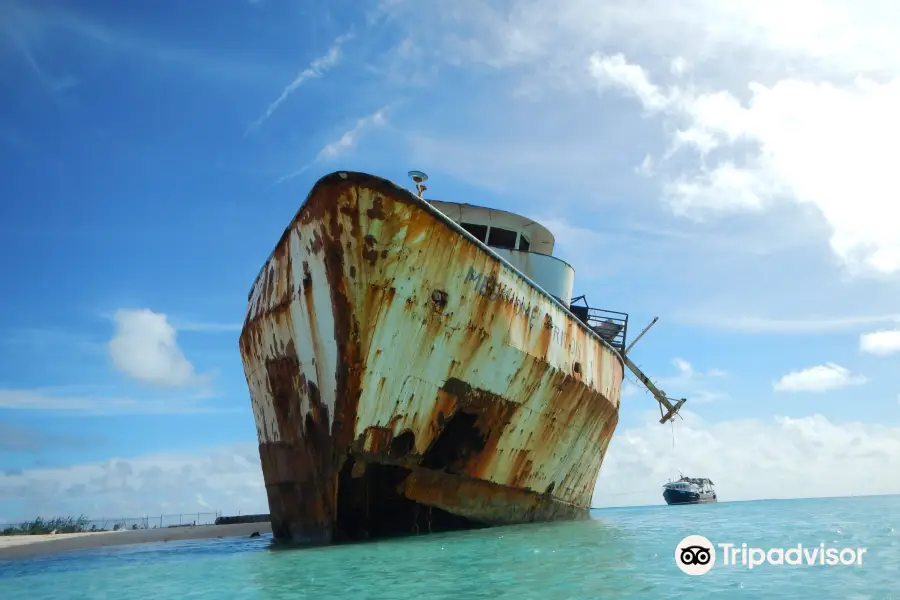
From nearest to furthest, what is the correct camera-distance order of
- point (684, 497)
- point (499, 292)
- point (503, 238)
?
1. point (499, 292)
2. point (503, 238)
3. point (684, 497)

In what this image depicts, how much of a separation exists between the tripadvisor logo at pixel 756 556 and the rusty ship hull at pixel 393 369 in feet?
10.8

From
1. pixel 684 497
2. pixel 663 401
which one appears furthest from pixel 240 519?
pixel 684 497

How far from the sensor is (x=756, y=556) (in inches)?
288

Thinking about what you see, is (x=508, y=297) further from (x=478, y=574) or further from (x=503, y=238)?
(x=478, y=574)

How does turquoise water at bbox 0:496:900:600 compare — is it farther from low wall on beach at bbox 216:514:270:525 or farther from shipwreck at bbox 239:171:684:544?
low wall on beach at bbox 216:514:270:525

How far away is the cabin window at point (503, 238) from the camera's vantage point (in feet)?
44.7

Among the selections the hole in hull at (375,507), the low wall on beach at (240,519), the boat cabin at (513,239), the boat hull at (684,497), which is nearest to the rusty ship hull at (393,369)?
the hole in hull at (375,507)

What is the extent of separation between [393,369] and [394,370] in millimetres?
19

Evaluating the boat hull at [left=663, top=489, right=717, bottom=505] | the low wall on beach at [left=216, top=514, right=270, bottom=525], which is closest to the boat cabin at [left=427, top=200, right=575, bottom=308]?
the low wall on beach at [left=216, top=514, right=270, bottom=525]

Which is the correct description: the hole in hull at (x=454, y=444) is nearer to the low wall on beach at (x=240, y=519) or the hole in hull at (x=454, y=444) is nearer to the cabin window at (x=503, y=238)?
the cabin window at (x=503, y=238)

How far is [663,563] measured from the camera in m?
6.73

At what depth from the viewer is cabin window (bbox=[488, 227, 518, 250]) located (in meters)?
13.6

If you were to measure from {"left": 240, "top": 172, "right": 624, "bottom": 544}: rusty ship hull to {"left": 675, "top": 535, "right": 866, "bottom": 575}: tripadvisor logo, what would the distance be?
10.8 feet

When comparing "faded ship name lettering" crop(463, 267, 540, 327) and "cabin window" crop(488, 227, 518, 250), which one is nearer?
"faded ship name lettering" crop(463, 267, 540, 327)
